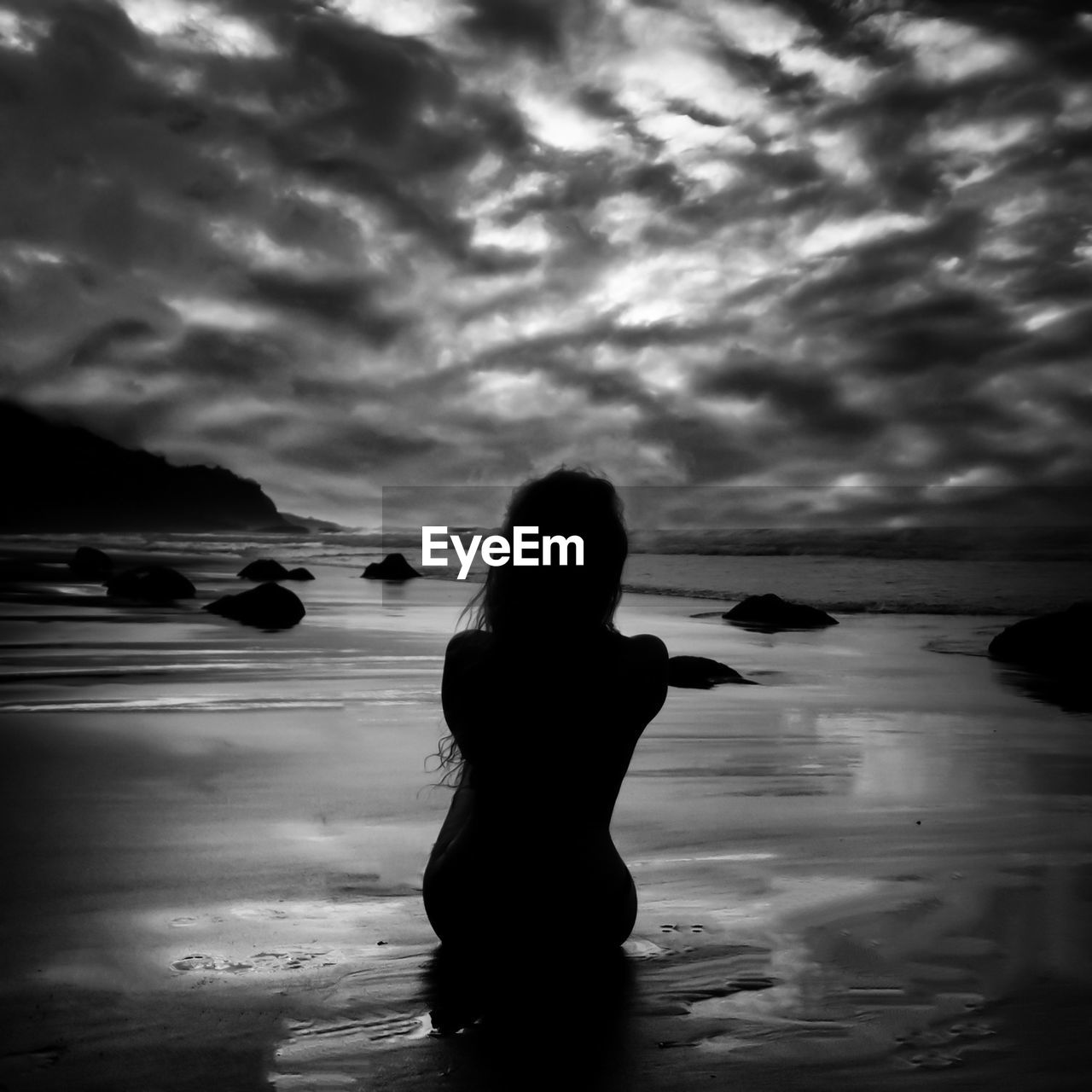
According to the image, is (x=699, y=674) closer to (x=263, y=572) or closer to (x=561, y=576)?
(x=561, y=576)

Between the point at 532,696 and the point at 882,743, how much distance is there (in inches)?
181

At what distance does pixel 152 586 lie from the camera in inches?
704

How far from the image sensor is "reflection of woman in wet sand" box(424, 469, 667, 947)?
3033 mm

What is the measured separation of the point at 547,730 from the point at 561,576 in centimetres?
48

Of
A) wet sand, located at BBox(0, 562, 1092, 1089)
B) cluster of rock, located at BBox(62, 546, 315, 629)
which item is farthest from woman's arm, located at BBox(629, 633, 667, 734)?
cluster of rock, located at BBox(62, 546, 315, 629)

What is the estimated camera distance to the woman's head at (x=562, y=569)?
304cm

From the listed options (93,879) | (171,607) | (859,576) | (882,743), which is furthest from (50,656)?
(859,576)

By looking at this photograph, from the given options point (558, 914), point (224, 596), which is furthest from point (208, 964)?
point (224, 596)

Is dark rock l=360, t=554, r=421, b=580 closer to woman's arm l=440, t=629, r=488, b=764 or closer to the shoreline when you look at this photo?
the shoreline

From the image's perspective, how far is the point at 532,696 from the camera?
10.0 feet

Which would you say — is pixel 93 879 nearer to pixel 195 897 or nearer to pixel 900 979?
pixel 195 897

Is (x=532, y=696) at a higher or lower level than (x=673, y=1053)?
higher

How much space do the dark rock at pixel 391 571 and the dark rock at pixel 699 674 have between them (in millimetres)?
20869

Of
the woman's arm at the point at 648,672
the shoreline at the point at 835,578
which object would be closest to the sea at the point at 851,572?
the shoreline at the point at 835,578
